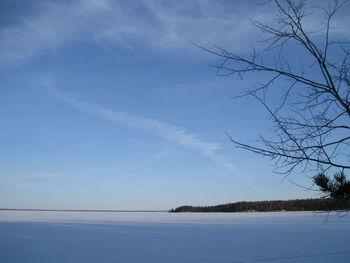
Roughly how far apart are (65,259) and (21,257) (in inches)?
27.2

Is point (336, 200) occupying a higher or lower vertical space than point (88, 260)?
higher

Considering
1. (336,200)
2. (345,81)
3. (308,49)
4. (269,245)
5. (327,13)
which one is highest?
(327,13)

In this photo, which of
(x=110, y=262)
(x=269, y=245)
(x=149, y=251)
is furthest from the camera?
(x=269, y=245)

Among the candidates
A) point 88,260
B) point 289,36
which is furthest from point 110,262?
point 289,36

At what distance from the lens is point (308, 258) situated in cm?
501

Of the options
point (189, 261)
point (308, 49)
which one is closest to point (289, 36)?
point (308, 49)

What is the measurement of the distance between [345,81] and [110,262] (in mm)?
3857

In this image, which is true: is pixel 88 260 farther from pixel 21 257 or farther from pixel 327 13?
pixel 327 13

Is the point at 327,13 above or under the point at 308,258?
above

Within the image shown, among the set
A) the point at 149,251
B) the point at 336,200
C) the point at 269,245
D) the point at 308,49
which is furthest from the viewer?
the point at 269,245

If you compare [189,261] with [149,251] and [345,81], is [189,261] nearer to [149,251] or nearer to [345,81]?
[149,251]

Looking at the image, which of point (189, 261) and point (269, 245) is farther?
point (269, 245)

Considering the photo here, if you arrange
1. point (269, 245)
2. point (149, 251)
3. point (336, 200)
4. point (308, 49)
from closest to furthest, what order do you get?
point (308, 49) < point (336, 200) < point (149, 251) < point (269, 245)

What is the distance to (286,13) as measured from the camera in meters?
2.37
